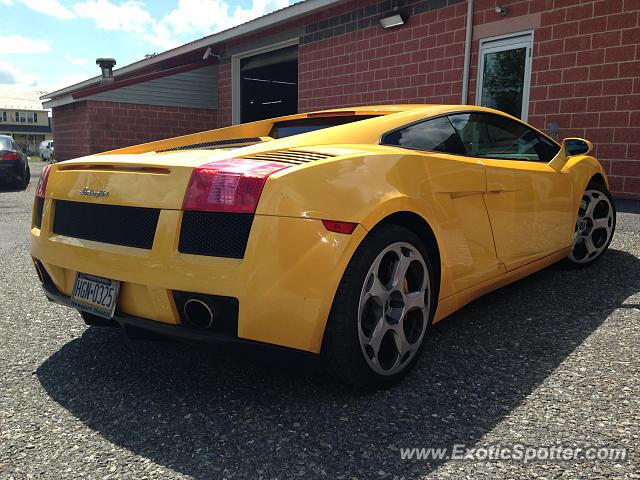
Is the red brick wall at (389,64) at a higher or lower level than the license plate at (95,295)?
higher

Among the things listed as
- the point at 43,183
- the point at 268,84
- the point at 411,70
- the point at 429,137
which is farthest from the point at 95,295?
the point at 268,84

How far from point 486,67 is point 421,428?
25.5ft

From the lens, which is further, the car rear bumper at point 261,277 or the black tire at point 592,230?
the black tire at point 592,230

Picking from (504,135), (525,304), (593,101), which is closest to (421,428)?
(525,304)

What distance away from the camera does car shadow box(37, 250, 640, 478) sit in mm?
1988

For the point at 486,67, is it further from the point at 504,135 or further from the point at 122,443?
the point at 122,443

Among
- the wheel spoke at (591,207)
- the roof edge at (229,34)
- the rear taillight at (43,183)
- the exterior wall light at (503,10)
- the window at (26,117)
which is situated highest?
the window at (26,117)

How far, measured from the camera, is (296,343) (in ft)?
6.98

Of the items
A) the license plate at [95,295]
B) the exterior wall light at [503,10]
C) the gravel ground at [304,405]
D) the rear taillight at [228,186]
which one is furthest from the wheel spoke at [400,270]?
the exterior wall light at [503,10]

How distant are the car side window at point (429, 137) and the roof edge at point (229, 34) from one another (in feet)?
28.2

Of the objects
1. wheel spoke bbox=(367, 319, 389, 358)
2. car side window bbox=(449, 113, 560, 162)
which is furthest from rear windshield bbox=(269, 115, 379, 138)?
wheel spoke bbox=(367, 319, 389, 358)

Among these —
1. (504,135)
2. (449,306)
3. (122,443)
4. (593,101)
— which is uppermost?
(593,101)

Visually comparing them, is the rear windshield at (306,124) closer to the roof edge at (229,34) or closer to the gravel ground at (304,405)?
the gravel ground at (304,405)

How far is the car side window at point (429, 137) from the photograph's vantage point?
2.77 m
